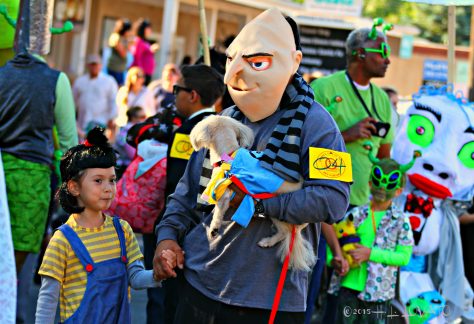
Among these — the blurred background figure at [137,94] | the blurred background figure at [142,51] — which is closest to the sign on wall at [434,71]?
the blurred background figure at [142,51]

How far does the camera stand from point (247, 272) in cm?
381

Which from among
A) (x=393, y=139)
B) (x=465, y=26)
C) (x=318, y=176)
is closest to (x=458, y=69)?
(x=465, y=26)

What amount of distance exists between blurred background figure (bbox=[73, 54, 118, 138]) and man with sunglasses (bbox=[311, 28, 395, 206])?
7.18m

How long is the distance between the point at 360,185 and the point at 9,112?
245 centimetres

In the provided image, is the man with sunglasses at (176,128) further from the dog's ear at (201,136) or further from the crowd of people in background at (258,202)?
the dog's ear at (201,136)

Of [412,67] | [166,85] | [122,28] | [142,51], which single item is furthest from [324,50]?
[412,67]

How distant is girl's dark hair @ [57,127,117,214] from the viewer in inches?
181

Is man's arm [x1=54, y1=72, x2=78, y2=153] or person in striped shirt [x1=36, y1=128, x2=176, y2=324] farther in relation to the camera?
man's arm [x1=54, y1=72, x2=78, y2=153]

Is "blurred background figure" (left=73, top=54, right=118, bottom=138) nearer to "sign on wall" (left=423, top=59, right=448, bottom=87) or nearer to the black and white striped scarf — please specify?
"sign on wall" (left=423, top=59, right=448, bottom=87)

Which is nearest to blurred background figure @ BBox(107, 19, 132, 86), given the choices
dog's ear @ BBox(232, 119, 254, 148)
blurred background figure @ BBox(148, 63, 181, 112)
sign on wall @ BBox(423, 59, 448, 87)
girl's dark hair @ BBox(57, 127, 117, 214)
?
blurred background figure @ BBox(148, 63, 181, 112)

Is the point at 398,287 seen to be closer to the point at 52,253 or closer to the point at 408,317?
the point at 408,317

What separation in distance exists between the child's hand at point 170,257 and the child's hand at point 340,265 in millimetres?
2174

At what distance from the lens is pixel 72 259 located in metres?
4.41

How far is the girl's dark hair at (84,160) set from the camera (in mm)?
4594
